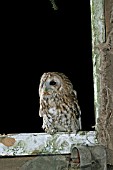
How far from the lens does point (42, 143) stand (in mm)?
1629

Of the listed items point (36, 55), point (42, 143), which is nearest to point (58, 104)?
point (42, 143)

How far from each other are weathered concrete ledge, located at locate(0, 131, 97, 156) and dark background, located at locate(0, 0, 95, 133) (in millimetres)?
1924

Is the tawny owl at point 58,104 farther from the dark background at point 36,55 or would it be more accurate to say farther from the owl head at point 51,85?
the dark background at point 36,55

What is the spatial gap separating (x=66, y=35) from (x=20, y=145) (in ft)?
7.47

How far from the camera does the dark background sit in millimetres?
3684

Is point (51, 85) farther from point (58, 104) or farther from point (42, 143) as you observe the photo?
point (42, 143)

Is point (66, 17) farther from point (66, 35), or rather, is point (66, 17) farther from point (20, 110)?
point (20, 110)

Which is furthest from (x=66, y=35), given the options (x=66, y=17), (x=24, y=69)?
(x=24, y=69)

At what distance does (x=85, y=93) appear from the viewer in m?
3.98

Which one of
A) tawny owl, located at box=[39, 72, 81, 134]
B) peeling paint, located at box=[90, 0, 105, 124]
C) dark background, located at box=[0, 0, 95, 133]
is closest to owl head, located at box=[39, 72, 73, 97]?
tawny owl, located at box=[39, 72, 81, 134]

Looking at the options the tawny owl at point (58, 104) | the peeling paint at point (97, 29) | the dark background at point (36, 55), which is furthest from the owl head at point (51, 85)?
the dark background at point (36, 55)

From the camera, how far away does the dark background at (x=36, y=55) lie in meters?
3.68

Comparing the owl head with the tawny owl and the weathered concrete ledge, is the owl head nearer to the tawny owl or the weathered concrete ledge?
the tawny owl

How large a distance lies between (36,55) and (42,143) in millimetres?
2466
